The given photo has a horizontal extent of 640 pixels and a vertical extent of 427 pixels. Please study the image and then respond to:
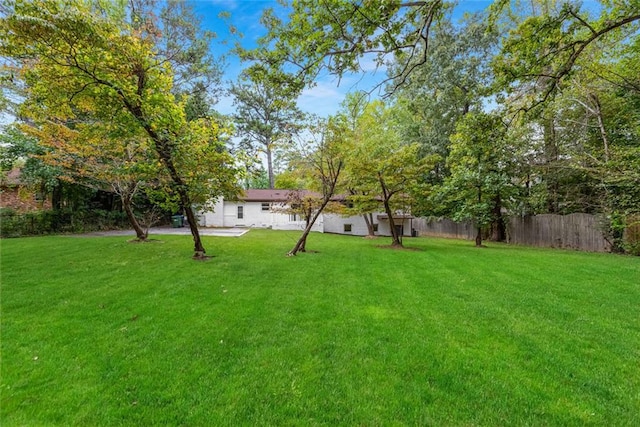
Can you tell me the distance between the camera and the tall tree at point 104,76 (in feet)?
17.2

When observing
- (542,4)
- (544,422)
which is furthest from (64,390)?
(542,4)

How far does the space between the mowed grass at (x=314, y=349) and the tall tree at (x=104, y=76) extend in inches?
124

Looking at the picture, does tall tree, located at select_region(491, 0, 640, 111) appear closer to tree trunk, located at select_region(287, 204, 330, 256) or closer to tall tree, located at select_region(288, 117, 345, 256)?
tall tree, located at select_region(288, 117, 345, 256)

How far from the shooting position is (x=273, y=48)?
4.63 m

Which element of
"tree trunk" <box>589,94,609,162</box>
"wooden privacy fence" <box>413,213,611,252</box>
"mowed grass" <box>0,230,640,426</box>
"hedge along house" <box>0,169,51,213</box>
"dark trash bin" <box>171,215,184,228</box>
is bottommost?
"mowed grass" <box>0,230,640,426</box>

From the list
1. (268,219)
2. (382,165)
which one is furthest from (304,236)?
(268,219)

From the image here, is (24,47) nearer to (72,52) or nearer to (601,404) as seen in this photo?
(72,52)

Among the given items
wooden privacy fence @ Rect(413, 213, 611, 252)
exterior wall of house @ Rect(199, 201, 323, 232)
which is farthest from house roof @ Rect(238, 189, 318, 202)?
wooden privacy fence @ Rect(413, 213, 611, 252)

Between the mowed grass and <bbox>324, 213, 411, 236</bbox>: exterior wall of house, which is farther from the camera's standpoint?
<bbox>324, 213, 411, 236</bbox>: exterior wall of house

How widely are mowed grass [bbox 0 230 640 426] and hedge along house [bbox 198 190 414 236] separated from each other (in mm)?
16568

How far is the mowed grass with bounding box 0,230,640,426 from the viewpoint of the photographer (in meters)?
2.49

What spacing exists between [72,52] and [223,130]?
3200mm

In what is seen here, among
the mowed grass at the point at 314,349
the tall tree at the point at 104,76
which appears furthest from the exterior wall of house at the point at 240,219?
the mowed grass at the point at 314,349

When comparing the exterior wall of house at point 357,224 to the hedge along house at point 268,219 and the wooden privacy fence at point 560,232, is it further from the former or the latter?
the wooden privacy fence at point 560,232
